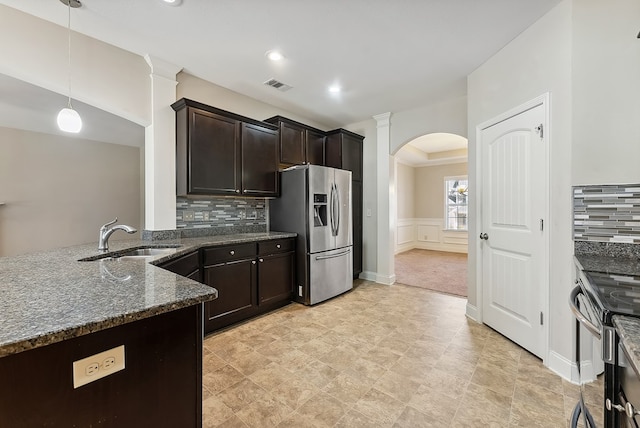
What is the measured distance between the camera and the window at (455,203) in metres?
7.42

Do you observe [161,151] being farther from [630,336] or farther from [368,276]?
[368,276]

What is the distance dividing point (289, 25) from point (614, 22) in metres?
2.24

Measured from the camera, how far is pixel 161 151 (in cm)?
277

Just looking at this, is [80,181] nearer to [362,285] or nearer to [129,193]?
[129,193]

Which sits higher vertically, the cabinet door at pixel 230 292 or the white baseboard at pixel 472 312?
the cabinet door at pixel 230 292

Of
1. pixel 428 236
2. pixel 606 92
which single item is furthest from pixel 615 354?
pixel 428 236

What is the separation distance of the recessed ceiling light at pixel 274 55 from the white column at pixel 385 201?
2.10m

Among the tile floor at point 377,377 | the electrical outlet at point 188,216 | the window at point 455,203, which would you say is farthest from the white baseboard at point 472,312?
the window at point 455,203

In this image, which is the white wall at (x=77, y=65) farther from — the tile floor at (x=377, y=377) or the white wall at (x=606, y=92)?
the white wall at (x=606, y=92)

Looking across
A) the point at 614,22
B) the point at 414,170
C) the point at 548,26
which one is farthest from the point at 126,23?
the point at 414,170

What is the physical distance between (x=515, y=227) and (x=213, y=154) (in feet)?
10.0

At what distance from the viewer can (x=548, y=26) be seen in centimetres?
203

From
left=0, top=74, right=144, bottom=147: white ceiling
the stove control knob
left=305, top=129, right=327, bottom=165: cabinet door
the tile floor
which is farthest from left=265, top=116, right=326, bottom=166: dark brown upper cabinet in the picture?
the stove control knob

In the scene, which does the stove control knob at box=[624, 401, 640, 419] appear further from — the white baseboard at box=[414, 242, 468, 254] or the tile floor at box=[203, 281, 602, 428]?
the white baseboard at box=[414, 242, 468, 254]
